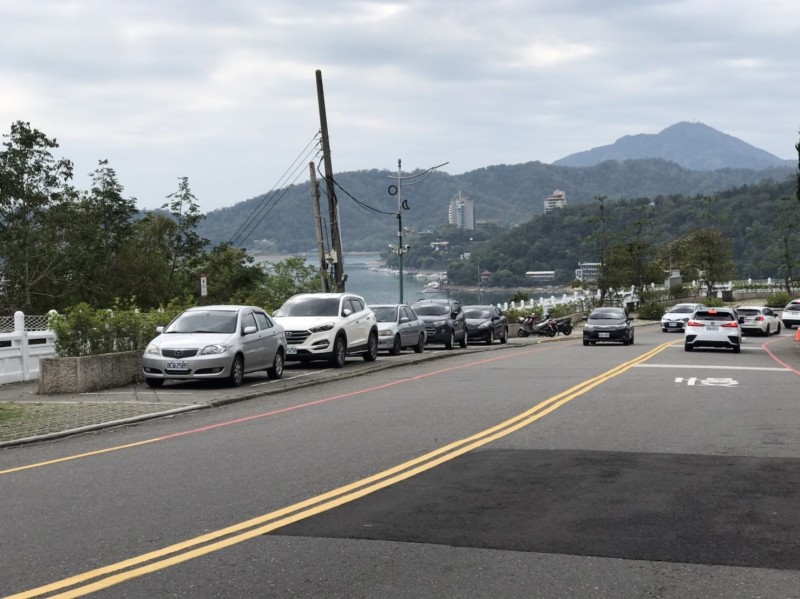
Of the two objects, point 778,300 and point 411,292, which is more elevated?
point 778,300

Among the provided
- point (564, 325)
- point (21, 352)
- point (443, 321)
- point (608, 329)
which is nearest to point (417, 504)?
point (21, 352)

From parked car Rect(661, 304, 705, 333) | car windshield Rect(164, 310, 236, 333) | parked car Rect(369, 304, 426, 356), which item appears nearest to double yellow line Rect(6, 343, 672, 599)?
car windshield Rect(164, 310, 236, 333)

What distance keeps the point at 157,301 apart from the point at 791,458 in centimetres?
5312

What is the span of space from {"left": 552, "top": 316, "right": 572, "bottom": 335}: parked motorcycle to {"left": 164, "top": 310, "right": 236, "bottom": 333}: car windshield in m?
37.5

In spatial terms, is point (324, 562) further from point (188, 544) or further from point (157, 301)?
point (157, 301)

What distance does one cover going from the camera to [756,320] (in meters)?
52.5

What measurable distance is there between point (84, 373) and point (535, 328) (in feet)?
126

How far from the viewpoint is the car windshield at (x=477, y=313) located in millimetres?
41969

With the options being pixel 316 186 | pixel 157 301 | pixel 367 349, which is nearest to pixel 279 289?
pixel 157 301

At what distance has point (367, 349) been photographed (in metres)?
27.0

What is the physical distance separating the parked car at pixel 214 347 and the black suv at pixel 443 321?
15187 millimetres

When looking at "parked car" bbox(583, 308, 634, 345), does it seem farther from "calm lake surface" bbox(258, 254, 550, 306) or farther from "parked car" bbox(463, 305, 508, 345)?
"calm lake surface" bbox(258, 254, 550, 306)

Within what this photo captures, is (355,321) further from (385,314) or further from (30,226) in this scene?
(30,226)

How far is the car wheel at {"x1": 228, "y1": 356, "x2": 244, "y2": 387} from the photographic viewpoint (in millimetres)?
19489
